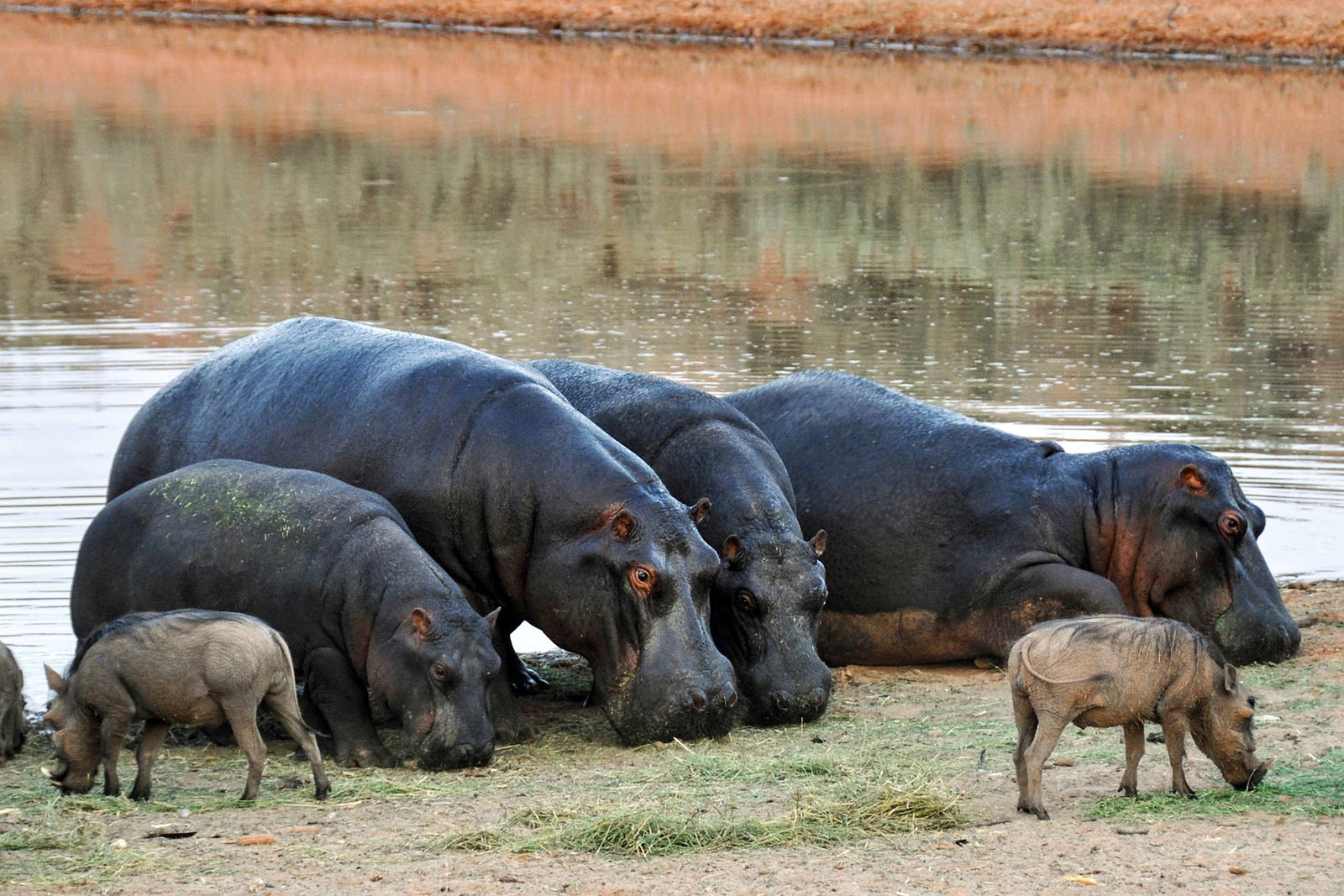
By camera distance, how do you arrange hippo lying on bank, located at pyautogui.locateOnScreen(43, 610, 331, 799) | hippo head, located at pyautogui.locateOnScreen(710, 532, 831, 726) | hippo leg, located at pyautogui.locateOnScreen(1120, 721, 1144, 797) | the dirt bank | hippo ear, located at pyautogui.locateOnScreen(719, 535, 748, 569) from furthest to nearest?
1. the dirt bank
2. hippo ear, located at pyautogui.locateOnScreen(719, 535, 748, 569)
3. hippo head, located at pyautogui.locateOnScreen(710, 532, 831, 726)
4. hippo lying on bank, located at pyautogui.locateOnScreen(43, 610, 331, 799)
5. hippo leg, located at pyautogui.locateOnScreen(1120, 721, 1144, 797)

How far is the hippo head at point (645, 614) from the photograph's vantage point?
798 centimetres

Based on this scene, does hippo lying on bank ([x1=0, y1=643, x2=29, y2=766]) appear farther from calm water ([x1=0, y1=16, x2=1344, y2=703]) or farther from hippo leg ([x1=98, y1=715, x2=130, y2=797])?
calm water ([x1=0, y1=16, x2=1344, y2=703])

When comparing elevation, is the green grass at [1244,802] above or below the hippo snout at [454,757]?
above

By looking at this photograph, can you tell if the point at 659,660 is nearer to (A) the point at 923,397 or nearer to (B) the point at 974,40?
(A) the point at 923,397

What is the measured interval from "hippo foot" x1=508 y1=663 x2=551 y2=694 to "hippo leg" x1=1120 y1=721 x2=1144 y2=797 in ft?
11.4

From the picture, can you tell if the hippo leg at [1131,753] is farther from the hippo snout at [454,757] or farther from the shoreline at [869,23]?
the shoreline at [869,23]

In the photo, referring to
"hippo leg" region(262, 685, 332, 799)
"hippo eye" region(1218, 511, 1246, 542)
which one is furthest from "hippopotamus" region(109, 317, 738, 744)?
"hippo eye" region(1218, 511, 1246, 542)

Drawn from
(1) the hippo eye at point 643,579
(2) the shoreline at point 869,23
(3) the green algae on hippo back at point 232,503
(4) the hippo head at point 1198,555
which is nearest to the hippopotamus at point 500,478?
(1) the hippo eye at point 643,579

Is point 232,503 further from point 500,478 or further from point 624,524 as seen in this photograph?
point 624,524

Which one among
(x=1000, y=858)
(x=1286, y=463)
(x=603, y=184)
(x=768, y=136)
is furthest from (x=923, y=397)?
(x=768, y=136)

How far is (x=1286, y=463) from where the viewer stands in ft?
47.2

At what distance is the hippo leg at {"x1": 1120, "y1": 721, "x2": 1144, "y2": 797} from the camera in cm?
689

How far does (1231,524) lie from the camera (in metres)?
9.50

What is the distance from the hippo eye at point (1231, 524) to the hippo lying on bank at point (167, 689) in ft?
15.1
